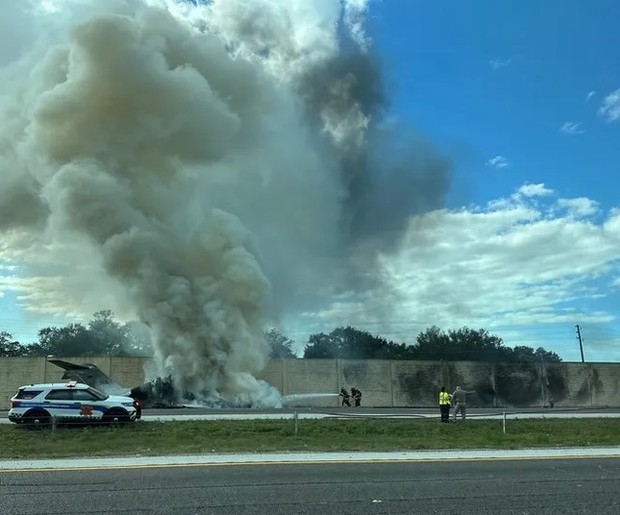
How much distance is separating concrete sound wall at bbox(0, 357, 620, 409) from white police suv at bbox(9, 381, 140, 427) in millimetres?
24949

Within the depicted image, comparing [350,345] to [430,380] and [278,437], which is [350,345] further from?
[278,437]

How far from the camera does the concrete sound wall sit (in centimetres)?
4606

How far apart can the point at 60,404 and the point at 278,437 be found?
302 inches

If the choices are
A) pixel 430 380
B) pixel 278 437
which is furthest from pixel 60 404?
pixel 430 380

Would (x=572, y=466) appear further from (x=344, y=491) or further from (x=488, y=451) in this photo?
(x=344, y=491)

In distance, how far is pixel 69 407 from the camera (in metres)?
19.3

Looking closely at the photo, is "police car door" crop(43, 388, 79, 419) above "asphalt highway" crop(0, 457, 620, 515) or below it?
above

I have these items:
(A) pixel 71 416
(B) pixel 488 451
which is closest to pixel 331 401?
(A) pixel 71 416

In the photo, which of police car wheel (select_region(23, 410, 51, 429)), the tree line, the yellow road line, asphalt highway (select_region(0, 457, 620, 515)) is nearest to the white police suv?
police car wheel (select_region(23, 410, 51, 429))

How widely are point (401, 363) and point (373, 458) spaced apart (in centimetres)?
3847

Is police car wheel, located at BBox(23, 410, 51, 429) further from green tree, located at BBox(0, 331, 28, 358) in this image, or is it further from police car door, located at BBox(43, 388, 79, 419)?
green tree, located at BBox(0, 331, 28, 358)

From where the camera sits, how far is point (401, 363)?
48.2m

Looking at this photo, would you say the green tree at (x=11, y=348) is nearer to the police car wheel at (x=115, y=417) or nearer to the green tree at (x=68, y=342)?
the green tree at (x=68, y=342)

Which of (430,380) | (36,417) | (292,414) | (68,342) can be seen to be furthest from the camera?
(68,342)
